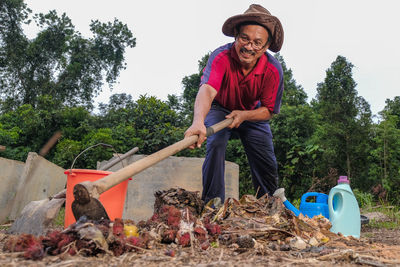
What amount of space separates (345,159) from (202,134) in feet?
16.4

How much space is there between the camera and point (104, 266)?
1.47m

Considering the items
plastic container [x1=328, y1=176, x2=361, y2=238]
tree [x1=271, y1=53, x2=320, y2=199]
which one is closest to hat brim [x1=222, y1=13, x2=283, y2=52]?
plastic container [x1=328, y1=176, x2=361, y2=238]

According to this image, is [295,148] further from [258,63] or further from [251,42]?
[251,42]

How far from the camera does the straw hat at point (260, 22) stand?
10.1 feet

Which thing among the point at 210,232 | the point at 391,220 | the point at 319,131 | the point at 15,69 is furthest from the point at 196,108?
the point at 15,69

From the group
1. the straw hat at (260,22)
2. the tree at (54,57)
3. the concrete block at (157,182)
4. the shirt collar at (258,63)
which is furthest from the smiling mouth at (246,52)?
the tree at (54,57)

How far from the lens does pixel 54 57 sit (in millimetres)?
20859

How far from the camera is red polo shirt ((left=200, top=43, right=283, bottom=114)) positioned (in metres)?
3.22

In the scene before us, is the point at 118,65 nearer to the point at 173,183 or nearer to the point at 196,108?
the point at 173,183

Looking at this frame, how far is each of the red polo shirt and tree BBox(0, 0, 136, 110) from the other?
17234 mm

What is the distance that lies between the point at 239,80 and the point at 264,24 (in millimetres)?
552

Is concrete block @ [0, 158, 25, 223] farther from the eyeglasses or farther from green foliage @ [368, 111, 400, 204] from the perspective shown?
green foliage @ [368, 111, 400, 204]

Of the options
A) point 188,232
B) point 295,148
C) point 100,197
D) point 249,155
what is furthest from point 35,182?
point 295,148

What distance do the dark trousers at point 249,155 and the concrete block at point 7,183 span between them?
112 inches
